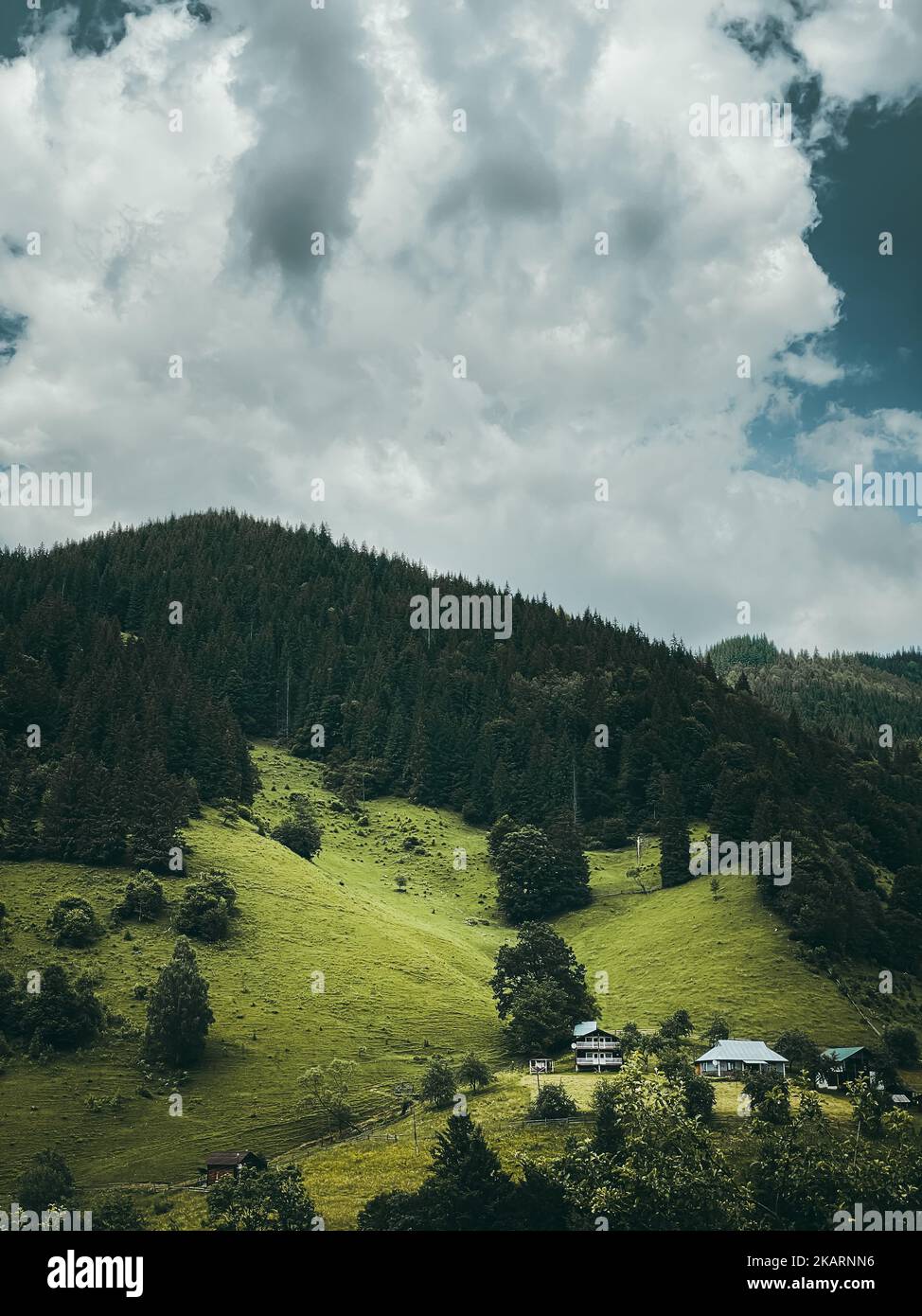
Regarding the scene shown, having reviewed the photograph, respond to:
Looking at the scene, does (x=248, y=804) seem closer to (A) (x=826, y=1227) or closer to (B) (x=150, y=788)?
(B) (x=150, y=788)

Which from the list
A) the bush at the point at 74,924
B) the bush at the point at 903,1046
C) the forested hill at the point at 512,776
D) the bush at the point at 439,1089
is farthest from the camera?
the forested hill at the point at 512,776

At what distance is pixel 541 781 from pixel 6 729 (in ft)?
301

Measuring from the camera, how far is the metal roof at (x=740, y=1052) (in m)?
87.6

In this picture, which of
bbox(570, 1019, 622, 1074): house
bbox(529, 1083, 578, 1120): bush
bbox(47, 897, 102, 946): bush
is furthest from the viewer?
bbox(47, 897, 102, 946): bush

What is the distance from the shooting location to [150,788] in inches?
5103

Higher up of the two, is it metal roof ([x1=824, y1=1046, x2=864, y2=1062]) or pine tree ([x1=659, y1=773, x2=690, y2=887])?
pine tree ([x1=659, y1=773, x2=690, y2=887])

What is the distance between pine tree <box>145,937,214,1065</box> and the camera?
86.2 m

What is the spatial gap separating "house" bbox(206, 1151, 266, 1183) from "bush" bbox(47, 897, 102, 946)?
38653 mm

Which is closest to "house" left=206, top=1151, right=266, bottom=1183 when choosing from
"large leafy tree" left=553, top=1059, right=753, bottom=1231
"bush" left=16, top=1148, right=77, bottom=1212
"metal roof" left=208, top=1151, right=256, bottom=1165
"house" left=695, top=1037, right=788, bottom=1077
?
"metal roof" left=208, top=1151, right=256, bottom=1165

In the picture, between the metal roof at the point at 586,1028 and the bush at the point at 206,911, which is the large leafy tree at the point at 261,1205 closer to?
the metal roof at the point at 586,1028

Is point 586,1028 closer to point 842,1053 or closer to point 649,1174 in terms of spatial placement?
point 842,1053

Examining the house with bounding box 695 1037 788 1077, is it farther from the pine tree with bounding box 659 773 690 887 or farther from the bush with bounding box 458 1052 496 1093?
the pine tree with bounding box 659 773 690 887

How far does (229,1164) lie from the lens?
6750cm

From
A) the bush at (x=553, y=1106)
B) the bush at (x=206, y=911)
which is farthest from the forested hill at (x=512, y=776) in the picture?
the bush at (x=553, y=1106)
